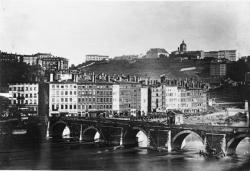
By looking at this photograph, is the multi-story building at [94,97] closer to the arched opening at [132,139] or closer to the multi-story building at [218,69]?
the arched opening at [132,139]

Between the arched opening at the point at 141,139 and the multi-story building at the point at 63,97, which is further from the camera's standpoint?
the multi-story building at the point at 63,97

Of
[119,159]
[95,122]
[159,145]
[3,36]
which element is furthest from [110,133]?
[3,36]

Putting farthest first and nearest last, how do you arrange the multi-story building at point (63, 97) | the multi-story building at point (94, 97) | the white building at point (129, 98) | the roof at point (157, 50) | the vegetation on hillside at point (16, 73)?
the multi-story building at point (63, 97) → the multi-story building at point (94, 97) → the white building at point (129, 98) → the vegetation on hillside at point (16, 73) → the roof at point (157, 50)

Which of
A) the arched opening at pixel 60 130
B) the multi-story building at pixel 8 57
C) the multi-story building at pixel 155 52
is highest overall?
the multi-story building at pixel 155 52

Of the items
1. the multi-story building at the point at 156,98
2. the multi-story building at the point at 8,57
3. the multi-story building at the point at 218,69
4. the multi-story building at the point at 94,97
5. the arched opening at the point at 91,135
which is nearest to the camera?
the multi-story building at the point at 8,57

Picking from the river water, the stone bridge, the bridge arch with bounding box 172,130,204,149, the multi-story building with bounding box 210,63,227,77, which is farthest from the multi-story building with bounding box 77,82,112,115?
the multi-story building with bounding box 210,63,227,77

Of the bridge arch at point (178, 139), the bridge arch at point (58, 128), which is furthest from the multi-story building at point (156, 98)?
the bridge arch at point (58, 128)

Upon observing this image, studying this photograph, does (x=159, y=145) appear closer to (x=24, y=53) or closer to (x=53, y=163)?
(x=53, y=163)
